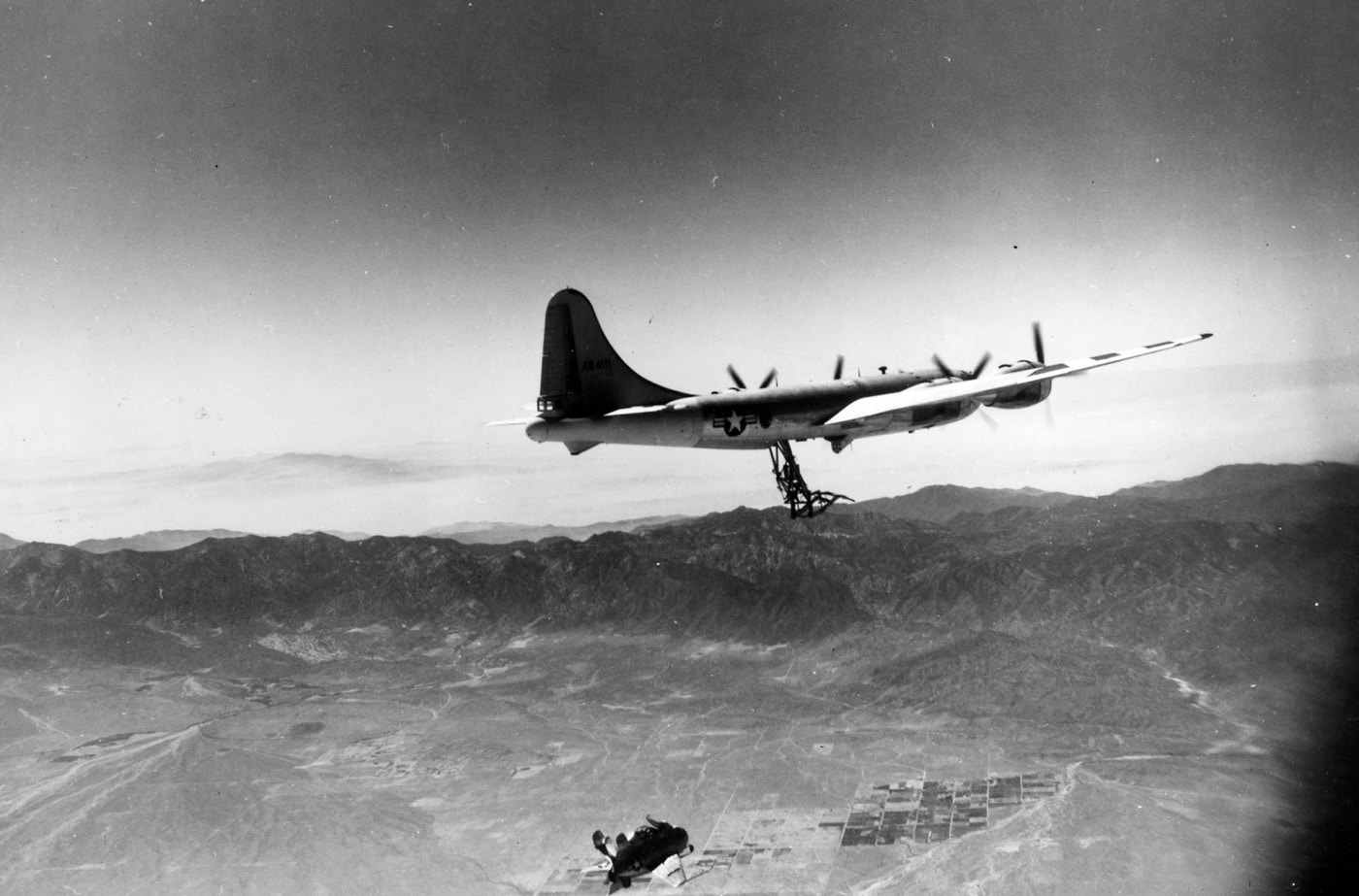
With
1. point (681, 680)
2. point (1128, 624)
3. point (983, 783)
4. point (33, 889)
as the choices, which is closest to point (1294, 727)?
point (1128, 624)

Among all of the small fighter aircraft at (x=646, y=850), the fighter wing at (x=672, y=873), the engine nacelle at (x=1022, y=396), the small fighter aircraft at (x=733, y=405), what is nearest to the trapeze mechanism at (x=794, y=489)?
the small fighter aircraft at (x=733, y=405)

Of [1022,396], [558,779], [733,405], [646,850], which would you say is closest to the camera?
[733,405]

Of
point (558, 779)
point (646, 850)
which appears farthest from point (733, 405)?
point (558, 779)

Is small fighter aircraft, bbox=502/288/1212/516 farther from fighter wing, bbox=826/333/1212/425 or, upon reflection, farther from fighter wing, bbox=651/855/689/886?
fighter wing, bbox=651/855/689/886

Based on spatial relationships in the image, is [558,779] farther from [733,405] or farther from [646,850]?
[733,405]

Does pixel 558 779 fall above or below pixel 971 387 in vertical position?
below

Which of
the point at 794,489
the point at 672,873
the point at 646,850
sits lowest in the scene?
the point at 672,873
